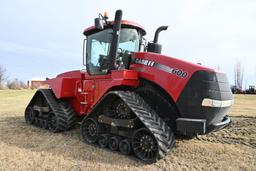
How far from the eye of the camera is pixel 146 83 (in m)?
6.93

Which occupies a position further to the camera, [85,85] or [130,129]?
[85,85]

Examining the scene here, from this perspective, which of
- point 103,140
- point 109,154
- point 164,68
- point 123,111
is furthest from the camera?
point 103,140

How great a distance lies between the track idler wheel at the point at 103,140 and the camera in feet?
22.9

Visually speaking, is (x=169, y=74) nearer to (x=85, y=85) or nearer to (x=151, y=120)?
(x=151, y=120)

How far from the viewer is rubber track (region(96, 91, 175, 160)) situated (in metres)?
5.85

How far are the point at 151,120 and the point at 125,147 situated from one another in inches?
34.6

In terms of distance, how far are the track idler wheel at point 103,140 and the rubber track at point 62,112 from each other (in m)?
1.71

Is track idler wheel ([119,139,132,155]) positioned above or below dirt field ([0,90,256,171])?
above

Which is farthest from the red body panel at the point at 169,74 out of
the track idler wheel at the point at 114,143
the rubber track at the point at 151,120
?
the track idler wheel at the point at 114,143

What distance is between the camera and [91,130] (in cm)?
744

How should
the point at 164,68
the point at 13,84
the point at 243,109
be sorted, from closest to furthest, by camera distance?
the point at 164,68 < the point at 243,109 < the point at 13,84

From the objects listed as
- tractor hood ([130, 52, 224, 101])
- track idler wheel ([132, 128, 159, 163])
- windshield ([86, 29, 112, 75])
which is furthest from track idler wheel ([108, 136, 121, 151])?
windshield ([86, 29, 112, 75])

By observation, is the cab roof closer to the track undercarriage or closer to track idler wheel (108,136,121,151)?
the track undercarriage

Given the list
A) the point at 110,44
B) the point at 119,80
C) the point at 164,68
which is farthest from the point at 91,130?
the point at 164,68
